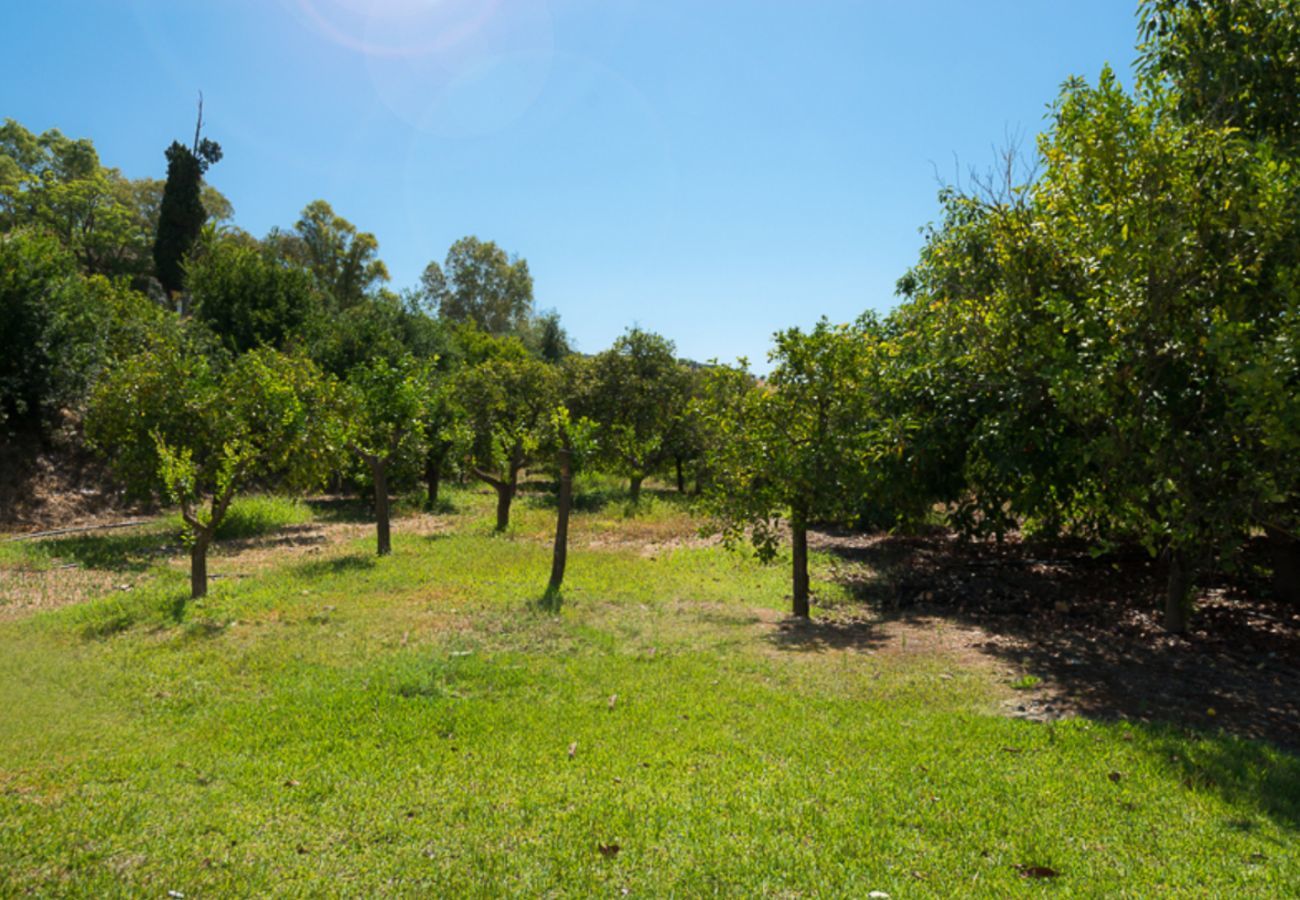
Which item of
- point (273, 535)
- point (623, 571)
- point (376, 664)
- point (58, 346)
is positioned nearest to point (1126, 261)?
point (376, 664)

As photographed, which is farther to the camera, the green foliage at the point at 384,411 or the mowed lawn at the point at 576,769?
the green foliage at the point at 384,411

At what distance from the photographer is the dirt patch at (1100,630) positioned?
293 inches

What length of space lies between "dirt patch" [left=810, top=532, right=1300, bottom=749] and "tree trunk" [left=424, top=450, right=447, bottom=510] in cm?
1482

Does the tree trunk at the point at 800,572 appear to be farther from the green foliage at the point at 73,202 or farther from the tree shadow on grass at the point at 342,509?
the green foliage at the point at 73,202

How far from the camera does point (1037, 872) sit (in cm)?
425

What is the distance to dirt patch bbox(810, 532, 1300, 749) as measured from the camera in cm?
743

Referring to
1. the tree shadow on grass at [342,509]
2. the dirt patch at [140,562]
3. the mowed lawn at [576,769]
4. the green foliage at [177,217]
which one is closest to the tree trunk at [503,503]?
the dirt patch at [140,562]

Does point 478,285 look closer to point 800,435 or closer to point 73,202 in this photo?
point 73,202

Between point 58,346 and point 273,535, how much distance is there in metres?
9.10

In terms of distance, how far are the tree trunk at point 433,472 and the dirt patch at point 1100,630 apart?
1482 centimetres

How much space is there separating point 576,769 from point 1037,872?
316 cm

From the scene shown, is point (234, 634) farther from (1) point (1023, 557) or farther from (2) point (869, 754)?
(1) point (1023, 557)

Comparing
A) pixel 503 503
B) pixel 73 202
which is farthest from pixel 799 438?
pixel 73 202

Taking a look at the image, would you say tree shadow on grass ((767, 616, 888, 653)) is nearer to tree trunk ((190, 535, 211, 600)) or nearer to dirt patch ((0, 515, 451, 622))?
Result: tree trunk ((190, 535, 211, 600))
